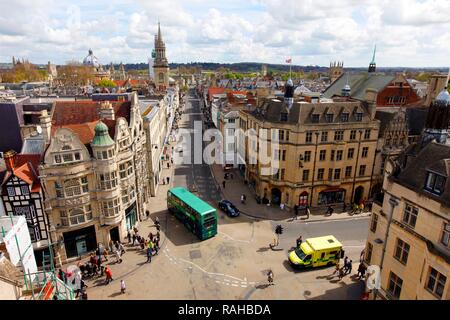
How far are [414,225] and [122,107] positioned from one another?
1485 inches

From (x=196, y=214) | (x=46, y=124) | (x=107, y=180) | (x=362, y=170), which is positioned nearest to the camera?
(x=46, y=124)

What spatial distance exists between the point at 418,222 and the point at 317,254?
480 inches

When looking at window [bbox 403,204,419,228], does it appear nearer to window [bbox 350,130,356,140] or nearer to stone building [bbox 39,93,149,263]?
window [bbox 350,130,356,140]

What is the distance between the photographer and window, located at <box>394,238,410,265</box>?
71.7ft

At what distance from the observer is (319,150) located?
42250 millimetres

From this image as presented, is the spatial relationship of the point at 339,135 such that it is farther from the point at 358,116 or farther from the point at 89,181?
the point at 89,181

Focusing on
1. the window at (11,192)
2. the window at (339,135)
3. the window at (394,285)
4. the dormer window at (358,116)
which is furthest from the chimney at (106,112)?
the window at (394,285)

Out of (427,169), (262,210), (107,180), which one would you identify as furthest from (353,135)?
(107,180)

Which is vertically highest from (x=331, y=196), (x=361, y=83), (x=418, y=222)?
(x=361, y=83)

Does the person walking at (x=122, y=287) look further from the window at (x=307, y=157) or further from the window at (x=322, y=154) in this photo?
the window at (x=322, y=154)

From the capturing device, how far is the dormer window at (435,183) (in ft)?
63.7

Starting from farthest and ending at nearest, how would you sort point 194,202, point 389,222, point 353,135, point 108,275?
point 353,135 < point 194,202 < point 108,275 < point 389,222

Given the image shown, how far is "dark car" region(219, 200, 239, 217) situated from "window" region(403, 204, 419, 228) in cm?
2339

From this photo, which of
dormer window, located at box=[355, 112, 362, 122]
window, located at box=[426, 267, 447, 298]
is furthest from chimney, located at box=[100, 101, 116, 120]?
Result: window, located at box=[426, 267, 447, 298]
